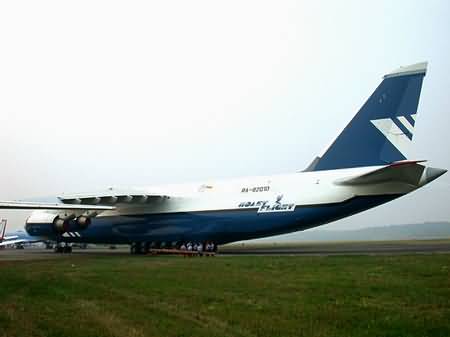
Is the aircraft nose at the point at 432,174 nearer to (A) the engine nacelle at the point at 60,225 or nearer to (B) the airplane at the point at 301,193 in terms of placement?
(B) the airplane at the point at 301,193

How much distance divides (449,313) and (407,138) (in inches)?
598

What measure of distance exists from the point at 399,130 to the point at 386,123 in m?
0.60

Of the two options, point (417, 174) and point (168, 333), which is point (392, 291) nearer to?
point (168, 333)

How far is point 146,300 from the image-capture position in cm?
816

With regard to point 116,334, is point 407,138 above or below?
above

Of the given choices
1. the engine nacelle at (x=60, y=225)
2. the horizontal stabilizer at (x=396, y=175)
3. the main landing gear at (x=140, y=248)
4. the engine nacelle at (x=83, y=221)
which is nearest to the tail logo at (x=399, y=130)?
the horizontal stabilizer at (x=396, y=175)

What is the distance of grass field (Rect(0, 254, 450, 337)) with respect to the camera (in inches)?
236

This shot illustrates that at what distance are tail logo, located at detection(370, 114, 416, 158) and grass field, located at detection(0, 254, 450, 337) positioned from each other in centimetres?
932

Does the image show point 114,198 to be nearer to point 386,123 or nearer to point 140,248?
point 140,248

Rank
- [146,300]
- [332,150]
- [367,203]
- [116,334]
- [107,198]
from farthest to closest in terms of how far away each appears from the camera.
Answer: [107,198], [332,150], [367,203], [146,300], [116,334]

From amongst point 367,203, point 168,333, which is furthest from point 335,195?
point 168,333

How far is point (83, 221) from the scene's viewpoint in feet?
89.9

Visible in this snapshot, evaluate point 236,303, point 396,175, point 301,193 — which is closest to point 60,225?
point 301,193

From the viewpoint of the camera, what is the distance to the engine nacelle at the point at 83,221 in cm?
2736
